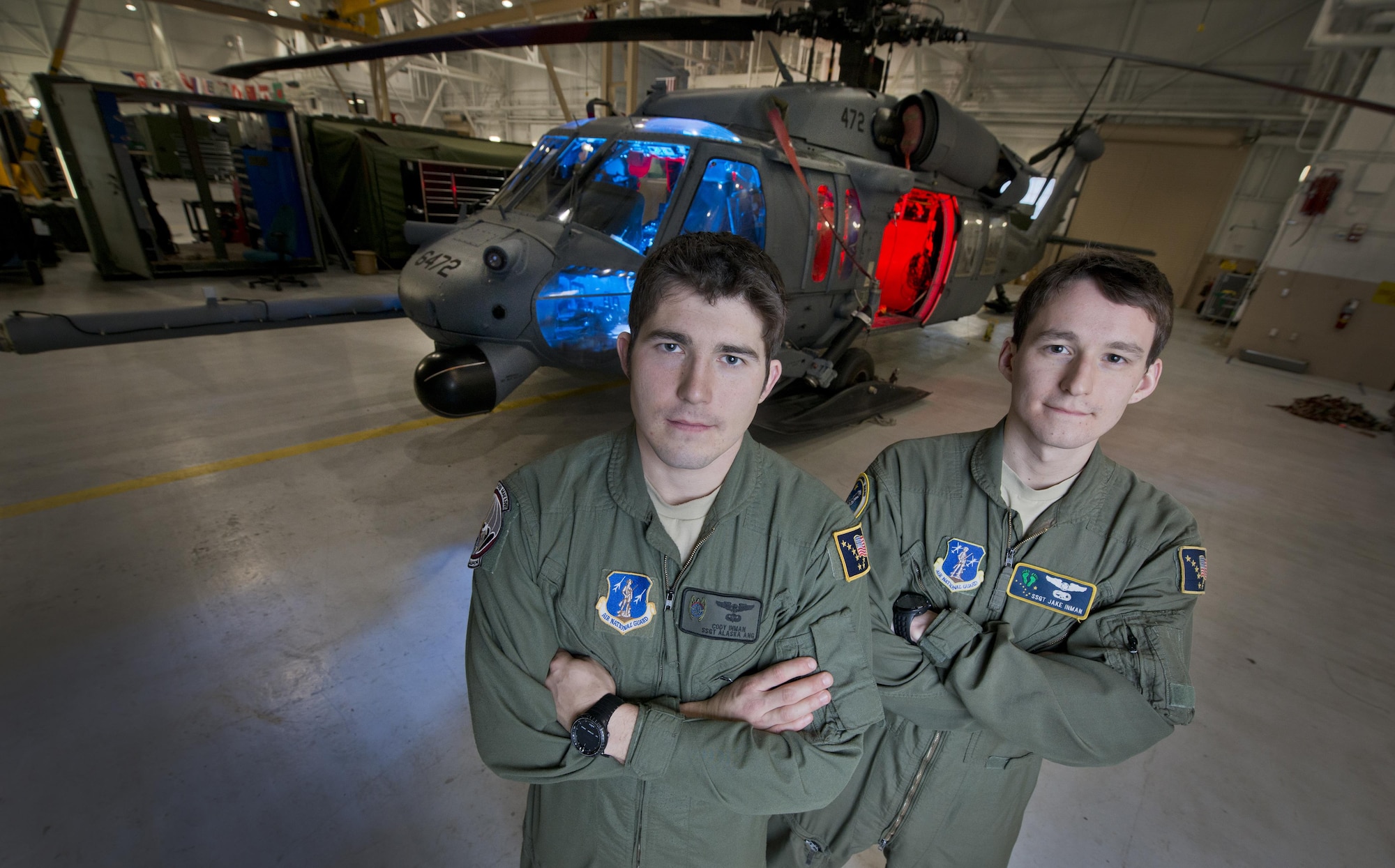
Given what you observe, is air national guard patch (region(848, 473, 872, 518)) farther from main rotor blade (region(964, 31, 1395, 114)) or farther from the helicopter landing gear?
the helicopter landing gear

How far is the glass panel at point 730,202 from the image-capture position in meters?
4.01

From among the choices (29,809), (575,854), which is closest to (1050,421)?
(575,854)

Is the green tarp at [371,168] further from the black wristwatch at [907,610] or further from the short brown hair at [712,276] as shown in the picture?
the black wristwatch at [907,610]

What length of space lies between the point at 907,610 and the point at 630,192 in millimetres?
3503

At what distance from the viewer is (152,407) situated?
486 centimetres

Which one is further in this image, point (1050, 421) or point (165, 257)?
point (165, 257)

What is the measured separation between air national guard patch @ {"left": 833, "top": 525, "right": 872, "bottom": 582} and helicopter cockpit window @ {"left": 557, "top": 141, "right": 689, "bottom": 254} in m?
3.01

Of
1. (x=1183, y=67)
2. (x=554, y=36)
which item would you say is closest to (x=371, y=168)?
(x=554, y=36)

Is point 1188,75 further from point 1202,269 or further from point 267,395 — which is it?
point 267,395

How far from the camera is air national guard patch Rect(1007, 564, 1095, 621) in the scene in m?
1.45

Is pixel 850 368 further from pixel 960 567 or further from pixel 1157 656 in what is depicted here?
pixel 1157 656

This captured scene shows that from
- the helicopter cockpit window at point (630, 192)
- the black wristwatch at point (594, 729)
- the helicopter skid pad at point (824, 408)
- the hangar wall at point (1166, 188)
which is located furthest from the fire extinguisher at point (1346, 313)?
the black wristwatch at point (594, 729)

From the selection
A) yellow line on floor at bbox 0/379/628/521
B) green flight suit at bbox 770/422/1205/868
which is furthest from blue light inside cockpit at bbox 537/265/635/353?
green flight suit at bbox 770/422/1205/868

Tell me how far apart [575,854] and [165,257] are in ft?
39.5
